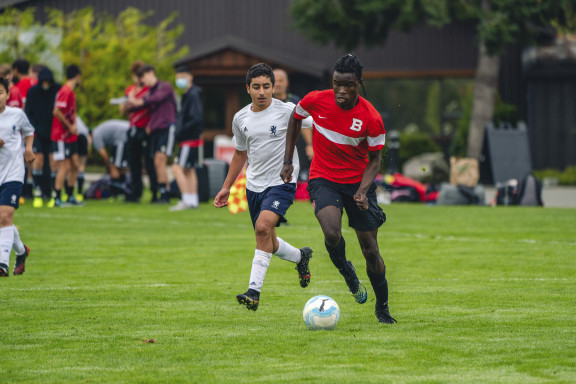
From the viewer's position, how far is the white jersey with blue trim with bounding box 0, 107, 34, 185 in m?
9.71

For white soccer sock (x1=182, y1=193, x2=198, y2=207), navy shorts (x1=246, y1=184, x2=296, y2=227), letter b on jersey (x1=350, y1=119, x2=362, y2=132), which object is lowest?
white soccer sock (x1=182, y1=193, x2=198, y2=207)

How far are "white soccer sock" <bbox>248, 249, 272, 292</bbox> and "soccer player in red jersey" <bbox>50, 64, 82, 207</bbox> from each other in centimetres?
999

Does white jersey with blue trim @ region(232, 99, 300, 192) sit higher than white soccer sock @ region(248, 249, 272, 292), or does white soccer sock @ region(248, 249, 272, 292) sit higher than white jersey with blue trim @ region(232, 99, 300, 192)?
white jersey with blue trim @ region(232, 99, 300, 192)

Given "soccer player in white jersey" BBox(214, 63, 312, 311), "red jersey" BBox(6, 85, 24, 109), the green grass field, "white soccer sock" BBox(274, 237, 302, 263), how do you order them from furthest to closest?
"red jersey" BBox(6, 85, 24, 109), "white soccer sock" BBox(274, 237, 302, 263), "soccer player in white jersey" BBox(214, 63, 312, 311), the green grass field

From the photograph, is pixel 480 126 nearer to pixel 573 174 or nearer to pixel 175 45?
pixel 573 174

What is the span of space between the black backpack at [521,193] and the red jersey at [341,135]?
12.3 metres

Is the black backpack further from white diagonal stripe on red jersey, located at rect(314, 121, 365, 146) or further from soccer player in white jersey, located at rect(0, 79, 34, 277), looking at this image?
white diagonal stripe on red jersey, located at rect(314, 121, 365, 146)

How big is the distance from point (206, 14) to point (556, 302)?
31.0 m

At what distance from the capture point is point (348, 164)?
7.61 metres

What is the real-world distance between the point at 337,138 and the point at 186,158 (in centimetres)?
1022

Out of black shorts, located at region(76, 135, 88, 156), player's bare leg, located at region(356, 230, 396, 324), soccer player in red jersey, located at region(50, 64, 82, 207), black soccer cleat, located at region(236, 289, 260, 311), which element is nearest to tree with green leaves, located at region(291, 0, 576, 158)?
black shorts, located at region(76, 135, 88, 156)

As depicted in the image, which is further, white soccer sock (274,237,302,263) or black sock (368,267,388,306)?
white soccer sock (274,237,302,263)

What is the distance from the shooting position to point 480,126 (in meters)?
31.3

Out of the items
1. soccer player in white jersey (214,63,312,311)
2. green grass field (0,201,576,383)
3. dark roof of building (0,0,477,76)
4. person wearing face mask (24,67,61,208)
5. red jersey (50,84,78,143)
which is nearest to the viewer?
green grass field (0,201,576,383)
